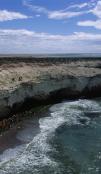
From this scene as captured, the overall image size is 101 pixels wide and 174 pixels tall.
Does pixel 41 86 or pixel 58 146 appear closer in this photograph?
pixel 58 146

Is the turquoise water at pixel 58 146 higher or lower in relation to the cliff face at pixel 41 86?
lower

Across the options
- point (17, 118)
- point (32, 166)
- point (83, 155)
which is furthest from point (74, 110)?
point (32, 166)

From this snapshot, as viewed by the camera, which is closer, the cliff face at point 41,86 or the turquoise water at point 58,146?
the turquoise water at point 58,146

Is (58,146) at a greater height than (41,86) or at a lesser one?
lesser
